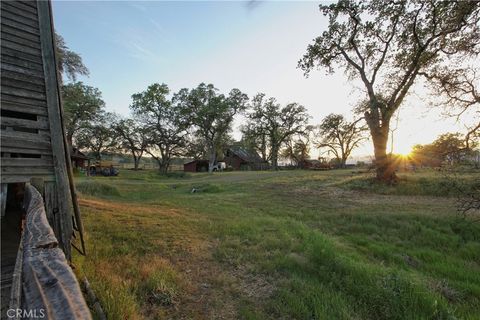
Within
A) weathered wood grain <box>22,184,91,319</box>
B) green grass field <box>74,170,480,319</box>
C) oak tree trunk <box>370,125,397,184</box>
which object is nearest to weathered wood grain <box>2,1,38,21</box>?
green grass field <box>74,170,480,319</box>

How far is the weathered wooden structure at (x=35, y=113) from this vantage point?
408 centimetres

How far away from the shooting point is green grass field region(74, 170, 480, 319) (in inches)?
144

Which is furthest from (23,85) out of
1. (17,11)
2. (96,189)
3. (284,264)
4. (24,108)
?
(96,189)

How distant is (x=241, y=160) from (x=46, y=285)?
182 feet

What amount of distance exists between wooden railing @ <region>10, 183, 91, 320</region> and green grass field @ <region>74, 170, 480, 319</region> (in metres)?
2.32

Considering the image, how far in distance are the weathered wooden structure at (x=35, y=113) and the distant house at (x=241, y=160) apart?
1964 inches

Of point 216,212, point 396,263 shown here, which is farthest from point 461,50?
point 216,212

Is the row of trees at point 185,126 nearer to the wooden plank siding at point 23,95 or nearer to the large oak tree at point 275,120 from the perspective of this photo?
the large oak tree at point 275,120

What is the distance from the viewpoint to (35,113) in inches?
173

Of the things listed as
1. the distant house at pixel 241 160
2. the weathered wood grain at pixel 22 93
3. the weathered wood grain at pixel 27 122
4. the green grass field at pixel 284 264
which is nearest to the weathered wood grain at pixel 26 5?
the weathered wood grain at pixel 22 93

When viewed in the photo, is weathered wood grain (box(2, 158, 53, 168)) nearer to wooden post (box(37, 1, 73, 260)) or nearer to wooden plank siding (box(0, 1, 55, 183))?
wooden plank siding (box(0, 1, 55, 183))

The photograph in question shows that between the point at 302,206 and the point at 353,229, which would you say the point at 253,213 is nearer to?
the point at 302,206

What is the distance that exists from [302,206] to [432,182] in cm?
800

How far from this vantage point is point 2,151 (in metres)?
3.86
